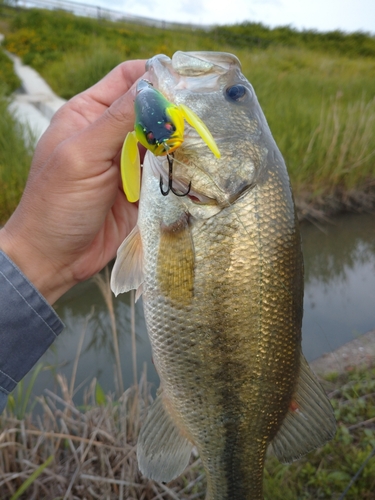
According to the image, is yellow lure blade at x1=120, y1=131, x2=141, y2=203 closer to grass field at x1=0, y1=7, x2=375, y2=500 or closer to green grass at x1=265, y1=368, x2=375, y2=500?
grass field at x1=0, y1=7, x2=375, y2=500

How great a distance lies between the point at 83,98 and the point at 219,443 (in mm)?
1591

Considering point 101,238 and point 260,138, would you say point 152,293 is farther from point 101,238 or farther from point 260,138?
point 101,238

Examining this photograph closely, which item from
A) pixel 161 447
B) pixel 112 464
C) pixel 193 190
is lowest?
pixel 112 464

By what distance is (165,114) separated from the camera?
1008 mm

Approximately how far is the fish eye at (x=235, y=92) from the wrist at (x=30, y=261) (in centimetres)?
99

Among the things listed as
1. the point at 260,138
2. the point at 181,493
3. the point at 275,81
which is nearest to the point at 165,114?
the point at 260,138

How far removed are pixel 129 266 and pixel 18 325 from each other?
0.51 meters

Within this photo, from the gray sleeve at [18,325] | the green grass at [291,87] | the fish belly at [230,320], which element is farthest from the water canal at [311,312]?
the fish belly at [230,320]

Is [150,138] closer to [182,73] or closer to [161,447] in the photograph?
[182,73]

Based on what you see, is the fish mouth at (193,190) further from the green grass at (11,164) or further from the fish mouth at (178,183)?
the green grass at (11,164)

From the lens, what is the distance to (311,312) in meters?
4.47

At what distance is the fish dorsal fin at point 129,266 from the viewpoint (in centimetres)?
133

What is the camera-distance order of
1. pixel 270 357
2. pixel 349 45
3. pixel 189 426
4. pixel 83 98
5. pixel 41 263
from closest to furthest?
pixel 270 357, pixel 189 426, pixel 41 263, pixel 83 98, pixel 349 45

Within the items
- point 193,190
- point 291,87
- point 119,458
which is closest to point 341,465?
point 119,458
